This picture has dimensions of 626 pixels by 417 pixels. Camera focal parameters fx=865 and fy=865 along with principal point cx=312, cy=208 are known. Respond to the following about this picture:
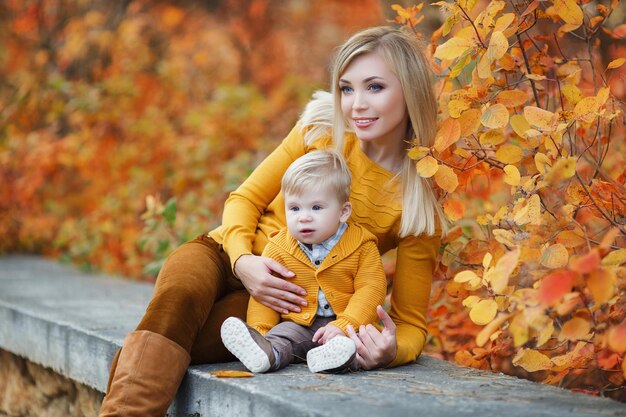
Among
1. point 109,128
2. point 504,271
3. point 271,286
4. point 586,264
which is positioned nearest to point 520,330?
point 504,271

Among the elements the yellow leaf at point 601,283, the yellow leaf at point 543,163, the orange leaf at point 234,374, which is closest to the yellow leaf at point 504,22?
the yellow leaf at point 543,163

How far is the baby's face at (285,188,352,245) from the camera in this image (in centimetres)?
260

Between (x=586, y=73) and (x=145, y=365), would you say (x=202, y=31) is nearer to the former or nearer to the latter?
(x=586, y=73)

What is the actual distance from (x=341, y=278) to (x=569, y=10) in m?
1.02

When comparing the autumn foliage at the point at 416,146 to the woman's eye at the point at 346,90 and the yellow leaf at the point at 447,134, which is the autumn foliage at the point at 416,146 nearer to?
the yellow leaf at the point at 447,134

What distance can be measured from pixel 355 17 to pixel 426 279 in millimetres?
8101

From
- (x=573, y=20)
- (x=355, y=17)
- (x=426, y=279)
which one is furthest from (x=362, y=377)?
(x=355, y=17)

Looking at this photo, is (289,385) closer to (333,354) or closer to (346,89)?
(333,354)

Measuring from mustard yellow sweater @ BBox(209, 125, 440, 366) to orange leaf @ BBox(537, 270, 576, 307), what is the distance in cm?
96

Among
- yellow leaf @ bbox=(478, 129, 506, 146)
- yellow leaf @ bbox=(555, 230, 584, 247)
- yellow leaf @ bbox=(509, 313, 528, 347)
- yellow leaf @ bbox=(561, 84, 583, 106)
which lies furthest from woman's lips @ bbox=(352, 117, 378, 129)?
yellow leaf @ bbox=(509, 313, 528, 347)

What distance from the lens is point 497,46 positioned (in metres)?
2.36

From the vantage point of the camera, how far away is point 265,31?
10406mm

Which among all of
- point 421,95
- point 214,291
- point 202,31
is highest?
point 202,31

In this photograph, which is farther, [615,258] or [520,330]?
[615,258]
